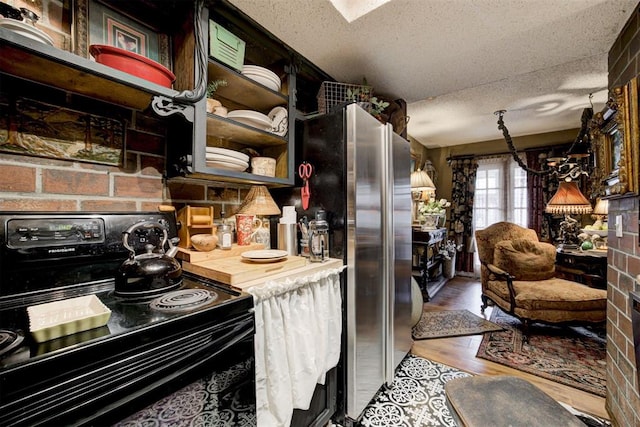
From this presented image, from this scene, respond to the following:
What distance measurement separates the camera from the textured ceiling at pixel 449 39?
131 centimetres

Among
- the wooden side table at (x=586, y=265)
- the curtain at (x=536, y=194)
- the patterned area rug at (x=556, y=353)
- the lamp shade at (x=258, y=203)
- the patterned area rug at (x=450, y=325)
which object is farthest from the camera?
the curtain at (x=536, y=194)

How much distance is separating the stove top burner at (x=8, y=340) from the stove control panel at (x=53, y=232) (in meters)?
0.39

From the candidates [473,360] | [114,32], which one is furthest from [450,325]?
[114,32]

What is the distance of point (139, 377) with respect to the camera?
626mm

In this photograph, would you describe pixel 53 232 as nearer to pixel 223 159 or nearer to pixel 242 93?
pixel 223 159

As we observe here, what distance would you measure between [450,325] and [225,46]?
10.2ft

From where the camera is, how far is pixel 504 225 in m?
3.30

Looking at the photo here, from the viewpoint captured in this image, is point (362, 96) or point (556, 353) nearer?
point (362, 96)

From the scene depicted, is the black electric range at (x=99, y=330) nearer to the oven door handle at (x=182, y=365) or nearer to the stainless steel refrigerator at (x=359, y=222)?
the oven door handle at (x=182, y=365)

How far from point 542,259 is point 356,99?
2778 mm

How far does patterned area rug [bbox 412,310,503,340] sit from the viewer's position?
2.61 meters

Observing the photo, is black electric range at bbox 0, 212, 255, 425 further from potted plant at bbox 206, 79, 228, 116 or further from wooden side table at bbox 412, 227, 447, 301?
wooden side table at bbox 412, 227, 447, 301

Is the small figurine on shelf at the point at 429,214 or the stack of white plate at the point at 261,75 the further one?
the small figurine on shelf at the point at 429,214

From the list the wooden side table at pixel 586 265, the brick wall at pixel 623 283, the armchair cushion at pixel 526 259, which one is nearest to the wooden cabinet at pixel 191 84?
the brick wall at pixel 623 283
